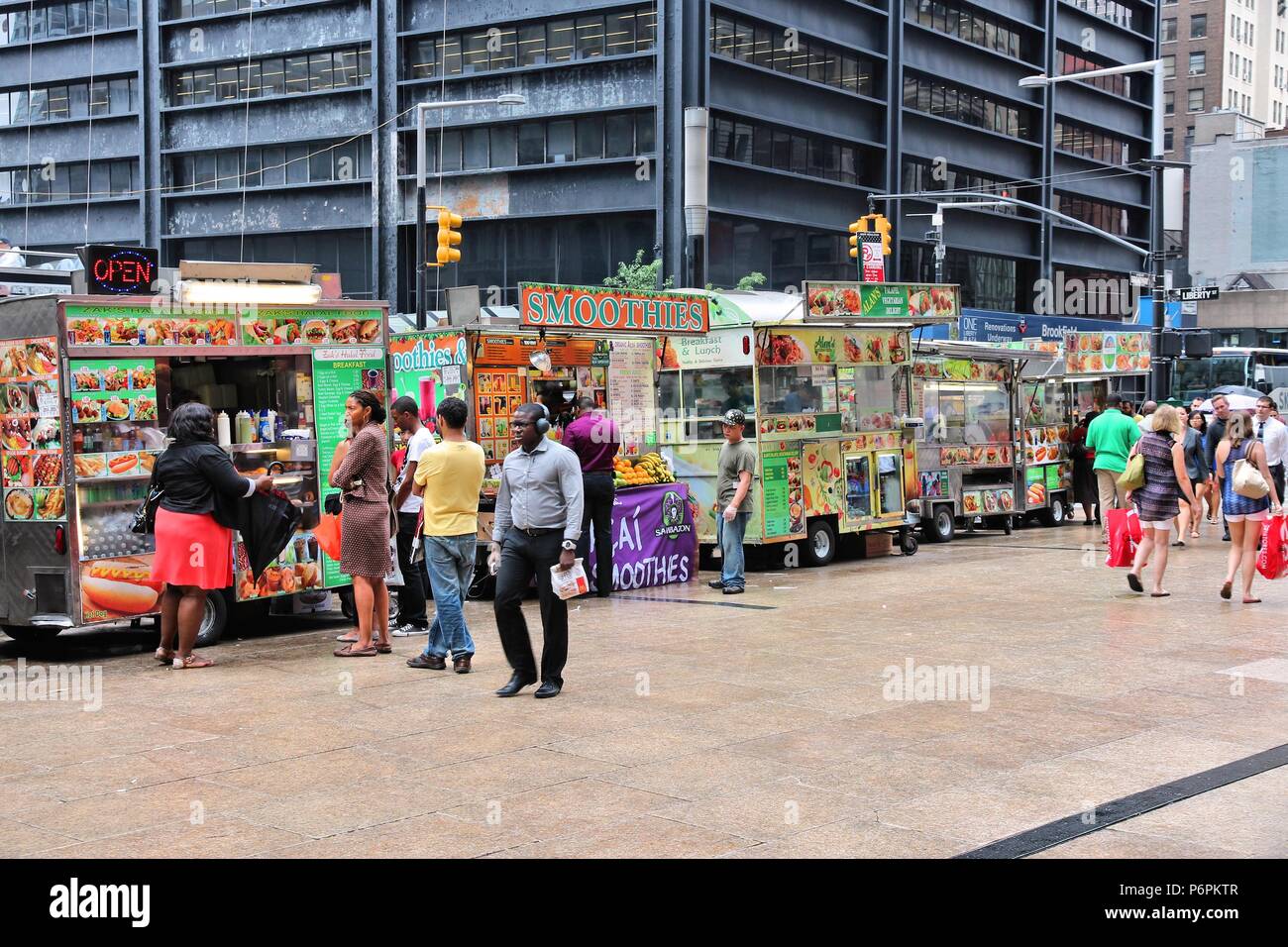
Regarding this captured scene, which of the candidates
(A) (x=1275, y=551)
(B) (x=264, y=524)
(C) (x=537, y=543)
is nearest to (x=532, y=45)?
(B) (x=264, y=524)

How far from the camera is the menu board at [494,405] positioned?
1449cm

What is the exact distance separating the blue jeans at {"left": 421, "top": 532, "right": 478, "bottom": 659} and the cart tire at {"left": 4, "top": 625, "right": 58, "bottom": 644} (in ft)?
11.3

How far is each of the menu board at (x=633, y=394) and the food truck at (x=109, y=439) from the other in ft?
14.8

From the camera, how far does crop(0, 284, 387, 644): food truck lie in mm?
10586

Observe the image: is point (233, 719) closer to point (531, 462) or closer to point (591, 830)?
point (531, 462)

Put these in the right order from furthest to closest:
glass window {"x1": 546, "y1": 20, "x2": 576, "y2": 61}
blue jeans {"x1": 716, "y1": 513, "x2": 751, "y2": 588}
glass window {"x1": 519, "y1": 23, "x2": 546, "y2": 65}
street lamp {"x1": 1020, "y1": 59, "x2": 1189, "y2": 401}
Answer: glass window {"x1": 519, "y1": 23, "x2": 546, "y2": 65} → glass window {"x1": 546, "y1": 20, "x2": 576, "y2": 61} → street lamp {"x1": 1020, "y1": 59, "x2": 1189, "y2": 401} → blue jeans {"x1": 716, "y1": 513, "x2": 751, "y2": 588}

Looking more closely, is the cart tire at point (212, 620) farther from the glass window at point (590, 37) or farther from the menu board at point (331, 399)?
the glass window at point (590, 37)

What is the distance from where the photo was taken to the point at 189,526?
10.3m

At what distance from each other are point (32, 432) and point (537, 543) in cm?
431

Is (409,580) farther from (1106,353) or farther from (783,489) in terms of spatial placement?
(1106,353)

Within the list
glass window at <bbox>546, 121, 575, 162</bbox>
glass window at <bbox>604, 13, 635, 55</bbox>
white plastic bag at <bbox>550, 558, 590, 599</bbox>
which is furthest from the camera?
glass window at <bbox>546, 121, 575, 162</bbox>

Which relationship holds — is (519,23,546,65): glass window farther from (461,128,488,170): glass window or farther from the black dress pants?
the black dress pants

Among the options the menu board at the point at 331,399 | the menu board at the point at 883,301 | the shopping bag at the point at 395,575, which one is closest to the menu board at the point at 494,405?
the menu board at the point at 331,399

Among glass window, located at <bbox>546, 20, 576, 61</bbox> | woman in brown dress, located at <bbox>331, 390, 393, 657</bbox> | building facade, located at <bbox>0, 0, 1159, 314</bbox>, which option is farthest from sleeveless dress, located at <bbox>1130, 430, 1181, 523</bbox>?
glass window, located at <bbox>546, 20, 576, 61</bbox>
